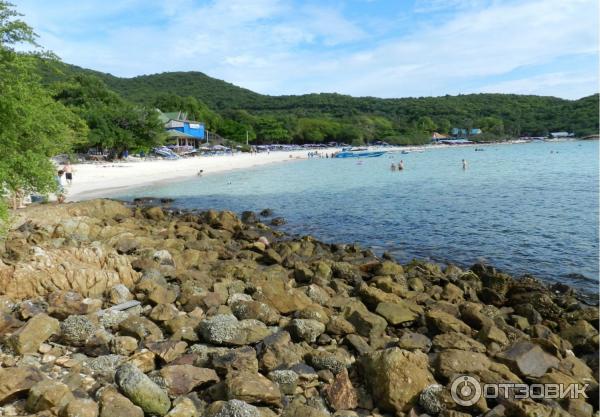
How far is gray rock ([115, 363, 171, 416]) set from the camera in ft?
16.8

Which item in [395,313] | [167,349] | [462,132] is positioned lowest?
[395,313]

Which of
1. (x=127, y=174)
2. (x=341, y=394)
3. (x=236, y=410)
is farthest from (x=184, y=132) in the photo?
(x=236, y=410)

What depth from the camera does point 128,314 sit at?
771cm

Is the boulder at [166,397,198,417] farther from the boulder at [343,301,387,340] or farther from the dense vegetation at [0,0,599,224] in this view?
the dense vegetation at [0,0,599,224]

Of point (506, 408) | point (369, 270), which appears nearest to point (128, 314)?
point (506, 408)

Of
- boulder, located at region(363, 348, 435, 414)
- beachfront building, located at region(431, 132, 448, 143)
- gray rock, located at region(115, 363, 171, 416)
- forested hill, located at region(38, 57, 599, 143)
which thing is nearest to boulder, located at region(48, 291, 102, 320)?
gray rock, located at region(115, 363, 171, 416)

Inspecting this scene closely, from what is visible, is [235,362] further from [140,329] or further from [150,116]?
[150,116]

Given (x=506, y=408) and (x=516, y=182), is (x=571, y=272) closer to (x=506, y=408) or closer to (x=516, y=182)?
(x=506, y=408)

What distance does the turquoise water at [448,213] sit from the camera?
15.5 m

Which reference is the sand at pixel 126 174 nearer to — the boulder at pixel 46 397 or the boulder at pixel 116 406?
the boulder at pixel 46 397
